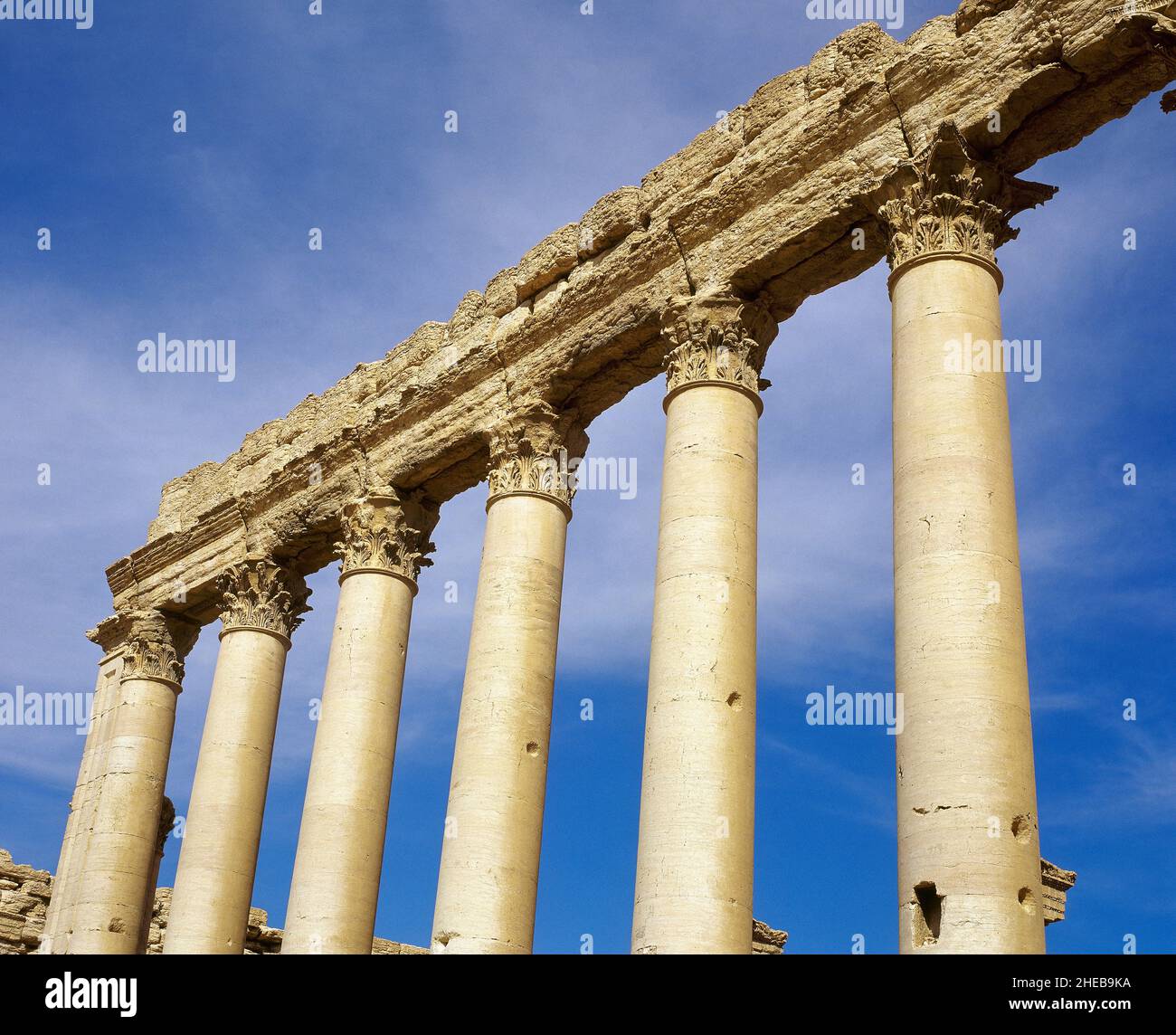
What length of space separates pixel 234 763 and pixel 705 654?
1370cm

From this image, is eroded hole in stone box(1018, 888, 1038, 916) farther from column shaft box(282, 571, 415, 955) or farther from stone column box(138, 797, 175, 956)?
stone column box(138, 797, 175, 956)

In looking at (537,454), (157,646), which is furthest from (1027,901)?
(157,646)

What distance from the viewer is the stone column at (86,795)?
3300cm

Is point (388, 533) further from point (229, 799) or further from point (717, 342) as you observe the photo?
point (717, 342)

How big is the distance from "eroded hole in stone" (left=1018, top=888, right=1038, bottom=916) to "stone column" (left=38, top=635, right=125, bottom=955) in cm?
2307

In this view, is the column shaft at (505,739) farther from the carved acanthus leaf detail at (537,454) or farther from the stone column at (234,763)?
the stone column at (234,763)

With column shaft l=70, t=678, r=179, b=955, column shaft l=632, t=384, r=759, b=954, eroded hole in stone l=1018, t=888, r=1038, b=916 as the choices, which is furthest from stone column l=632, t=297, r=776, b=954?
column shaft l=70, t=678, r=179, b=955

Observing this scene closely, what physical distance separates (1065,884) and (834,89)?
20.6 m

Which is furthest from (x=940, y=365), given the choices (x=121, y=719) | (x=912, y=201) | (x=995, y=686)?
(x=121, y=719)

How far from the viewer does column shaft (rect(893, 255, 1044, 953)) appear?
15984 millimetres

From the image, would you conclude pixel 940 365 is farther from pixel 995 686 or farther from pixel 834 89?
pixel 834 89

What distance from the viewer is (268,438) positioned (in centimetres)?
3450

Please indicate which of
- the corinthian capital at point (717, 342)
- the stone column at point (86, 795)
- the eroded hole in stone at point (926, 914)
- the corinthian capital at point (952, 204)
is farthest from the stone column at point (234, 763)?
the corinthian capital at point (952, 204)
